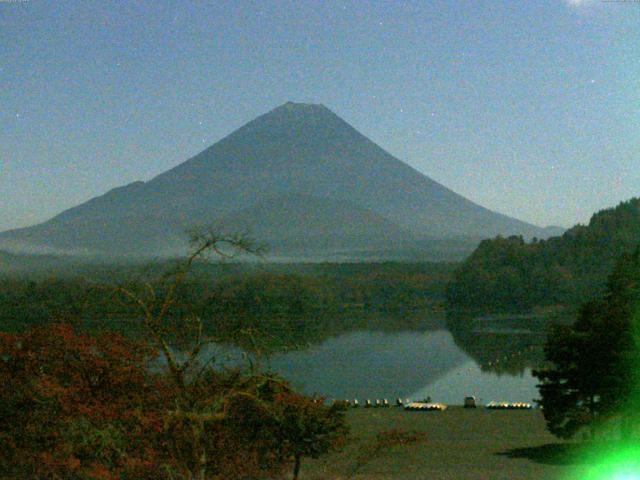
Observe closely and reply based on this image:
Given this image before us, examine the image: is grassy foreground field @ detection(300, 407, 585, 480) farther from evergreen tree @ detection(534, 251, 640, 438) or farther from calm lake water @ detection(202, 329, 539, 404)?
calm lake water @ detection(202, 329, 539, 404)

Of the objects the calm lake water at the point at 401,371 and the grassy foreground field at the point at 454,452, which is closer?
the grassy foreground field at the point at 454,452

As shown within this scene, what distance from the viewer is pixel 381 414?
77.2ft

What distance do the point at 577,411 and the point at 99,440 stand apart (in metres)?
10.0

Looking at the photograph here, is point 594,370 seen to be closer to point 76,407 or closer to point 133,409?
point 133,409

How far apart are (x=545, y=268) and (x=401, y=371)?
55524 millimetres

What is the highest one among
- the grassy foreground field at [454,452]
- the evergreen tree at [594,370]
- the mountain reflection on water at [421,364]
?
the evergreen tree at [594,370]

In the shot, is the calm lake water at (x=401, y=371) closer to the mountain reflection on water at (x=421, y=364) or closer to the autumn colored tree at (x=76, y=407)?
the mountain reflection on water at (x=421, y=364)

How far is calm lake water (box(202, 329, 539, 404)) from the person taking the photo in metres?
33.4

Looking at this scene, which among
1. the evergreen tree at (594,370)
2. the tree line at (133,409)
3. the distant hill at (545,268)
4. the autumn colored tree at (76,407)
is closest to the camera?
the tree line at (133,409)

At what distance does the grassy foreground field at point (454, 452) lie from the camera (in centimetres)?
1345

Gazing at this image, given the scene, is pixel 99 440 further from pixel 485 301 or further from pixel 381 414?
pixel 485 301

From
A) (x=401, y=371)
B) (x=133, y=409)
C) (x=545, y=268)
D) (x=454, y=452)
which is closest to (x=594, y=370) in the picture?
(x=454, y=452)

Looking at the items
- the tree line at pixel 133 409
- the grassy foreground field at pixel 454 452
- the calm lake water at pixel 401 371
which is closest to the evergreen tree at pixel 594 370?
the grassy foreground field at pixel 454 452

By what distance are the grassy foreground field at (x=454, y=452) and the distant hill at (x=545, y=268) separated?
219 feet
